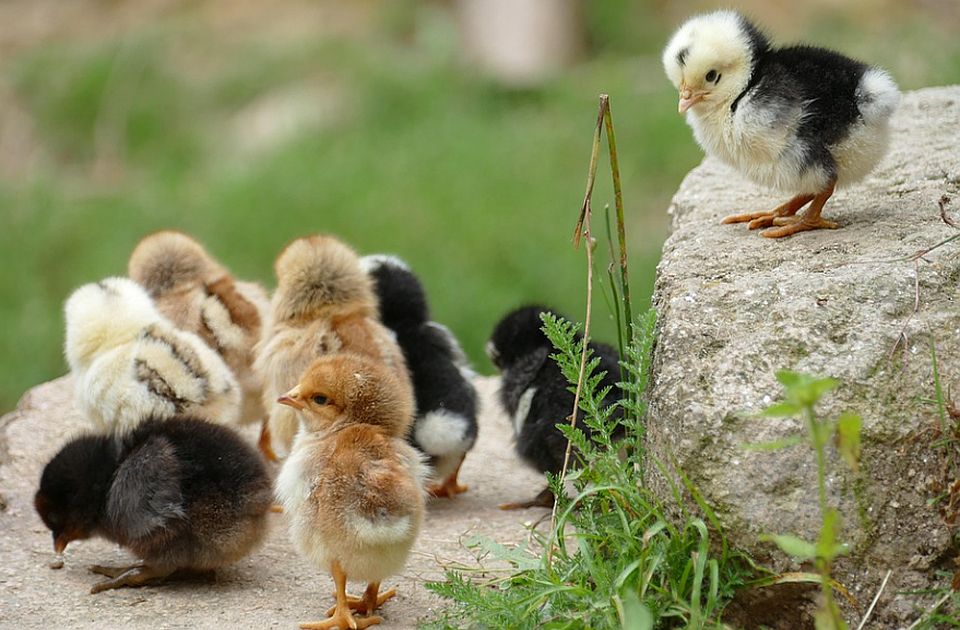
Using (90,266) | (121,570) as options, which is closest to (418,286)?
(121,570)

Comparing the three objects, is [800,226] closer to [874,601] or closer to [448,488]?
[874,601]

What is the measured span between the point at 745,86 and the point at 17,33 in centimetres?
1220

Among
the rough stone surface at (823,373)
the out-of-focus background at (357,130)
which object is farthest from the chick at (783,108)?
the out-of-focus background at (357,130)

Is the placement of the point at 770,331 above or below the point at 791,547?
above

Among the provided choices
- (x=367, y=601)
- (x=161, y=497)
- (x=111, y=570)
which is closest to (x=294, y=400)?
(x=161, y=497)

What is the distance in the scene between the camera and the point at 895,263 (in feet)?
14.4

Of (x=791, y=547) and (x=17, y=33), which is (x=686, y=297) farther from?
(x=17, y=33)

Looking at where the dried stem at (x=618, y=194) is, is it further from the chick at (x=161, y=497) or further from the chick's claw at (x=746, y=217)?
the chick at (x=161, y=497)

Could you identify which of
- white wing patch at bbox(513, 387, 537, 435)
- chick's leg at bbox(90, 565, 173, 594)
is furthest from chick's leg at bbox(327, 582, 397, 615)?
white wing patch at bbox(513, 387, 537, 435)

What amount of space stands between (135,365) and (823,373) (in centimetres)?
304

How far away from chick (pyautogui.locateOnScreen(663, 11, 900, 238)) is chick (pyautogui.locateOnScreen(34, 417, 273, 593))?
2.22 m

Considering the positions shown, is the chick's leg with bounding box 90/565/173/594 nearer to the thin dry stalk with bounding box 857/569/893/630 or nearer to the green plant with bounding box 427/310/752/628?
the green plant with bounding box 427/310/752/628

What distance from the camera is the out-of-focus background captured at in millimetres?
11109

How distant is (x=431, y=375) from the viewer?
6012 mm
